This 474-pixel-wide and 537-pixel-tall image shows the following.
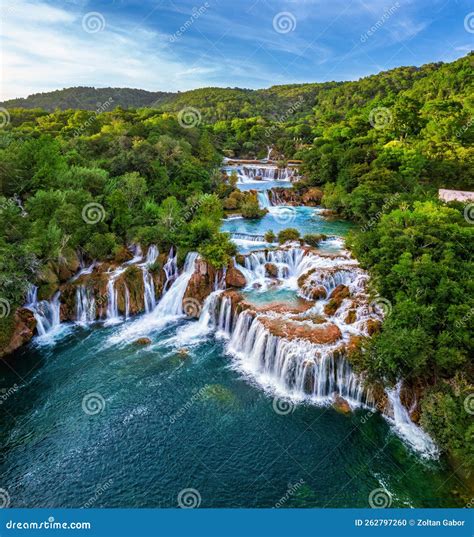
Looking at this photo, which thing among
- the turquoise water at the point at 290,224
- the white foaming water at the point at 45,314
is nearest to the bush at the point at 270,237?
the turquoise water at the point at 290,224

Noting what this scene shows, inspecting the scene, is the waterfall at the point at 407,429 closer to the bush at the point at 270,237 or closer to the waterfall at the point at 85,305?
the bush at the point at 270,237

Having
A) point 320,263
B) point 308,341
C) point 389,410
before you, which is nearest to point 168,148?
point 320,263

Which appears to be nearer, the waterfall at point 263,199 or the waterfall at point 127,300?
the waterfall at point 127,300

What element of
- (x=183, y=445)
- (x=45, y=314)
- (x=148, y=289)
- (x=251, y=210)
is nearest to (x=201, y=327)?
(x=148, y=289)

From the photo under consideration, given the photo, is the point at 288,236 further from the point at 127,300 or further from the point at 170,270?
the point at 127,300

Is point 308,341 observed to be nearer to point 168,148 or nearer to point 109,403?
point 109,403
